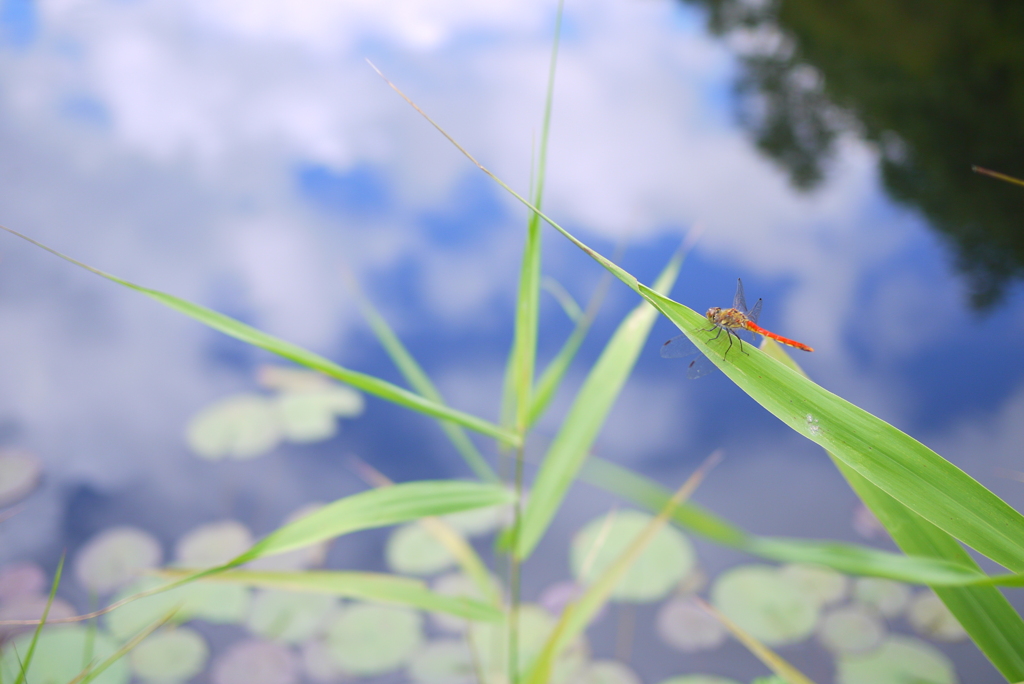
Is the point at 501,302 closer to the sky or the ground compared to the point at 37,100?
closer to the sky

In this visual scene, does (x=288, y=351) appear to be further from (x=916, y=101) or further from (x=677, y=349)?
(x=916, y=101)

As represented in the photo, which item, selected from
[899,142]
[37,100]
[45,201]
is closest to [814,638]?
[899,142]

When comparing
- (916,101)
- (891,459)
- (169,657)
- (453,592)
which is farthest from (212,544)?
(916,101)

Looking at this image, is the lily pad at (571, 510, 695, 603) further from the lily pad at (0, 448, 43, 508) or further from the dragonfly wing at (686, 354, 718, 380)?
the lily pad at (0, 448, 43, 508)

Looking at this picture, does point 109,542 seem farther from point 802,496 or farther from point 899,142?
point 899,142

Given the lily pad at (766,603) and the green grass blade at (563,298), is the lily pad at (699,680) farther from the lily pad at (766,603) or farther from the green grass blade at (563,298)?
the green grass blade at (563,298)
